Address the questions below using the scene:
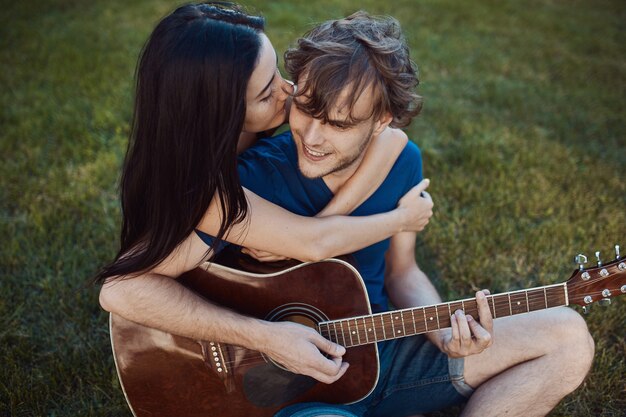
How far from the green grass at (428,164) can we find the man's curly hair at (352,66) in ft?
4.53

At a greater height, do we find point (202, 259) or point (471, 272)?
point (202, 259)

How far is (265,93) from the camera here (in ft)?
7.32

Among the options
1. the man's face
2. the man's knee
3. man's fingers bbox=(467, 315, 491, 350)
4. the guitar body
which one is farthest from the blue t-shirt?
the man's knee

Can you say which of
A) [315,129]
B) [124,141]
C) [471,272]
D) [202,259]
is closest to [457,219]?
[471,272]

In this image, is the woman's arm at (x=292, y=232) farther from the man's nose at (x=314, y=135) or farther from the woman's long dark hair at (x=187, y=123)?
the man's nose at (x=314, y=135)

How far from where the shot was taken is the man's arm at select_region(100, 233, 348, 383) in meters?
2.17

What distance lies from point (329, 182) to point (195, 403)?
1015 mm

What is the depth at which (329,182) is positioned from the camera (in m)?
2.51

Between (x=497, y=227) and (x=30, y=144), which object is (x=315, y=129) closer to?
(x=497, y=227)

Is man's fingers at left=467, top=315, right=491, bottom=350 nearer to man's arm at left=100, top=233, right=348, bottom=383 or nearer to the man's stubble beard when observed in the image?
man's arm at left=100, top=233, right=348, bottom=383

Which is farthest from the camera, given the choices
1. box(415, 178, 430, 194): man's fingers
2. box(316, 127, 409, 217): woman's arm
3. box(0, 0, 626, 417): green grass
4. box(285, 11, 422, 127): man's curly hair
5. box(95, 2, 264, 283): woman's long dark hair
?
box(0, 0, 626, 417): green grass

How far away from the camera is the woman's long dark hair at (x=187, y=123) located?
206 cm

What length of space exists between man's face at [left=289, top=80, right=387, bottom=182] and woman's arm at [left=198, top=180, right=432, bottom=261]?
8.3 inches

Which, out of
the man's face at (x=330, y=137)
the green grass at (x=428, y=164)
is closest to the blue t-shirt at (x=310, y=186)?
the man's face at (x=330, y=137)
